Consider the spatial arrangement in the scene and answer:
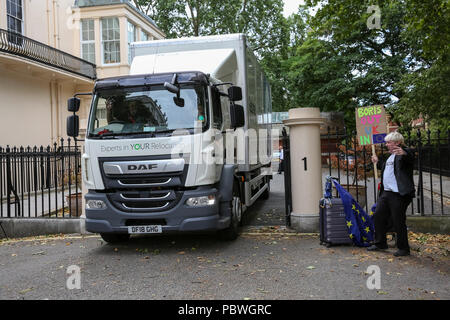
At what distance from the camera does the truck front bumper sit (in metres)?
6.20

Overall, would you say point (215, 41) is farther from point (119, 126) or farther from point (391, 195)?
point (391, 195)

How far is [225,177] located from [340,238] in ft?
6.83

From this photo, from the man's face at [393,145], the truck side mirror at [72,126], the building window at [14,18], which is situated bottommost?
the man's face at [393,145]

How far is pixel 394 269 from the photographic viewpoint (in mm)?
5316

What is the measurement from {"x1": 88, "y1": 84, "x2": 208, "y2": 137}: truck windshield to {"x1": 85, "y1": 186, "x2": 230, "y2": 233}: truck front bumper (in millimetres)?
1008

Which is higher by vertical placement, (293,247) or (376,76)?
(376,76)

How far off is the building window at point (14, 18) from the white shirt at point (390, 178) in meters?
15.1

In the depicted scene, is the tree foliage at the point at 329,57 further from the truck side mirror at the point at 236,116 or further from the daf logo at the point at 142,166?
the daf logo at the point at 142,166

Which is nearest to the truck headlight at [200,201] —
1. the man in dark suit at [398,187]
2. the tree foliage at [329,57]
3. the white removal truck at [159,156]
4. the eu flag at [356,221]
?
the white removal truck at [159,156]

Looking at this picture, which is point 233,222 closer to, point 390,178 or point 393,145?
point 390,178

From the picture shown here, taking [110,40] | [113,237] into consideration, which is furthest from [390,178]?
[110,40]

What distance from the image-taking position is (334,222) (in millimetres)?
6508

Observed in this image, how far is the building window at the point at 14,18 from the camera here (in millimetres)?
16047
